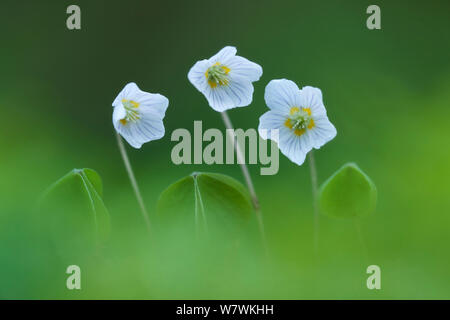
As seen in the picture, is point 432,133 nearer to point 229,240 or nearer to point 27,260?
point 229,240

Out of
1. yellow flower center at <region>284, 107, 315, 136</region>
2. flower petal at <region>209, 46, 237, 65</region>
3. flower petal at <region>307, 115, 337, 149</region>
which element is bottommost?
flower petal at <region>307, 115, 337, 149</region>

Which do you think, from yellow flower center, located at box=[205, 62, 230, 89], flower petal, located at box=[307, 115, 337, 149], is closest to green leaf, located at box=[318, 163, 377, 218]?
flower petal, located at box=[307, 115, 337, 149]

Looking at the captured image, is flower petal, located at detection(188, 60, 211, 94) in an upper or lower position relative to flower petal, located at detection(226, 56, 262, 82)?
lower

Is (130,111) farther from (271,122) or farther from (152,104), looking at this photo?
(271,122)

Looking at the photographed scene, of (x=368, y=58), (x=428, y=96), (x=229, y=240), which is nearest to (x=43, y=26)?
(x=368, y=58)

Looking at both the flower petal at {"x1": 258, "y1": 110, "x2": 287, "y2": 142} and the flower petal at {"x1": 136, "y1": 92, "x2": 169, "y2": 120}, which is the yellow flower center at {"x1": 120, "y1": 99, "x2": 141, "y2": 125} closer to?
the flower petal at {"x1": 136, "y1": 92, "x2": 169, "y2": 120}
